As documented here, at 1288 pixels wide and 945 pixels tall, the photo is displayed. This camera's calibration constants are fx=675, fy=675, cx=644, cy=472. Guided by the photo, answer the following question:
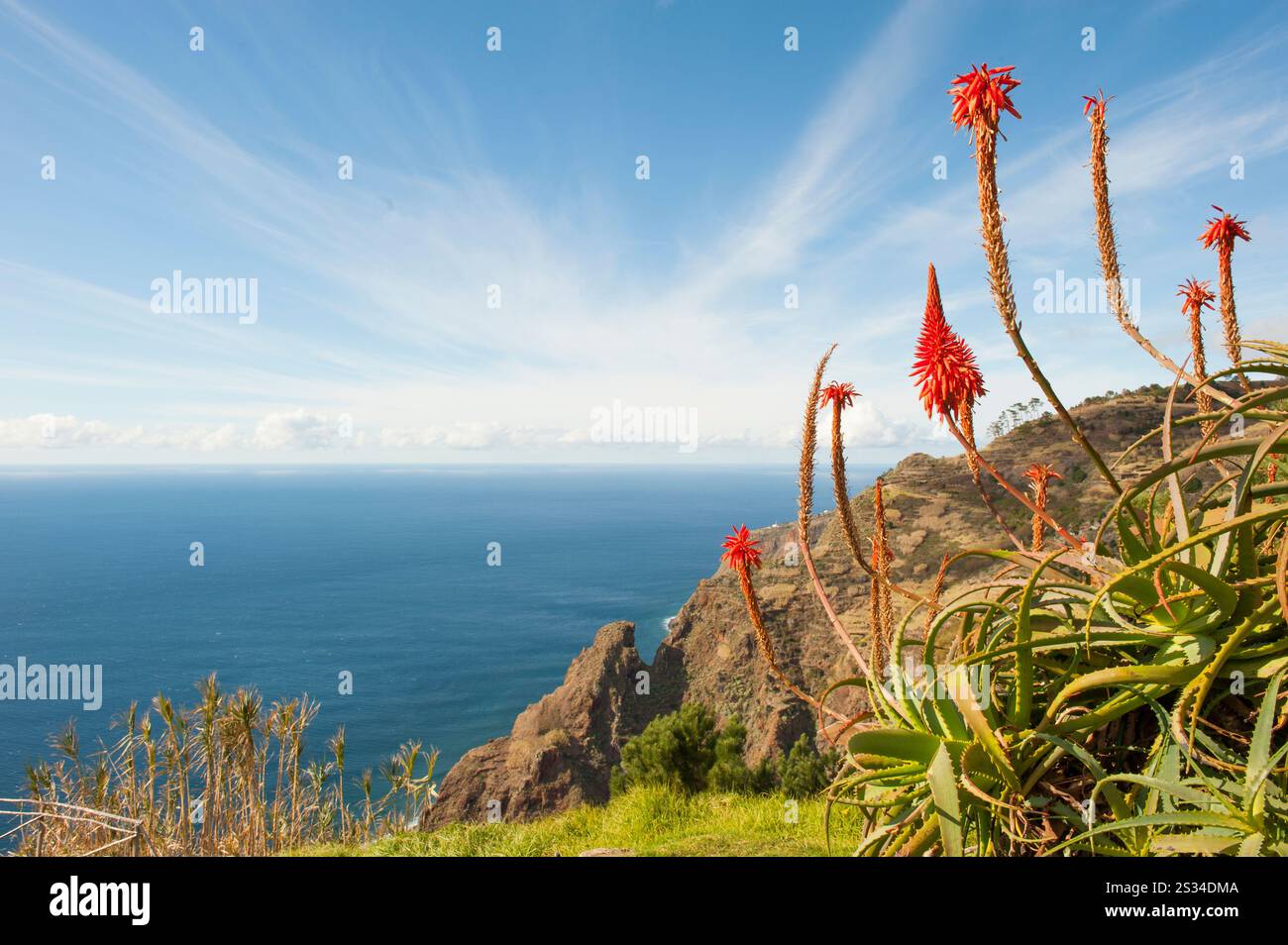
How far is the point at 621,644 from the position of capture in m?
45.8

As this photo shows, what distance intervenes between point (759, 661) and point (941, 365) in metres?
47.4

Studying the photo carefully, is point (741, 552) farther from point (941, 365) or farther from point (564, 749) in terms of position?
point (564, 749)

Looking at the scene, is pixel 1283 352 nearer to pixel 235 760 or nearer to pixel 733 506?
pixel 235 760

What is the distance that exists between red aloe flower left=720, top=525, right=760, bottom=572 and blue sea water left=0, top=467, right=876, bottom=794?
1506 centimetres

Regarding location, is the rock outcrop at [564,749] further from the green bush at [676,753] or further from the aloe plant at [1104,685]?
the aloe plant at [1104,685]

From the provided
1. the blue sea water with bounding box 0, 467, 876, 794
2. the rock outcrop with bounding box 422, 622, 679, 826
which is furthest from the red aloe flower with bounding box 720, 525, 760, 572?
the rock outcrop with bounding box 422, 622, 679, 826

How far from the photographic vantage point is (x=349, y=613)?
280ft

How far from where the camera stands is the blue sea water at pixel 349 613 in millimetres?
56812

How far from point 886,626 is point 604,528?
488 feet

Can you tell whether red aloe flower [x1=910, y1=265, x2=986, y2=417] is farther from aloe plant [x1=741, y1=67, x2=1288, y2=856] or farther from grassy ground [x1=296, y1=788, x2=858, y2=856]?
grassy ground [x1=296, y1=788, x2=858, y2=856]

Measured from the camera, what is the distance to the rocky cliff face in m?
35.4

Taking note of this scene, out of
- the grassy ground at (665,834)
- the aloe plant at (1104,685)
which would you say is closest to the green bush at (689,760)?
the grassy ground at (665,834)
